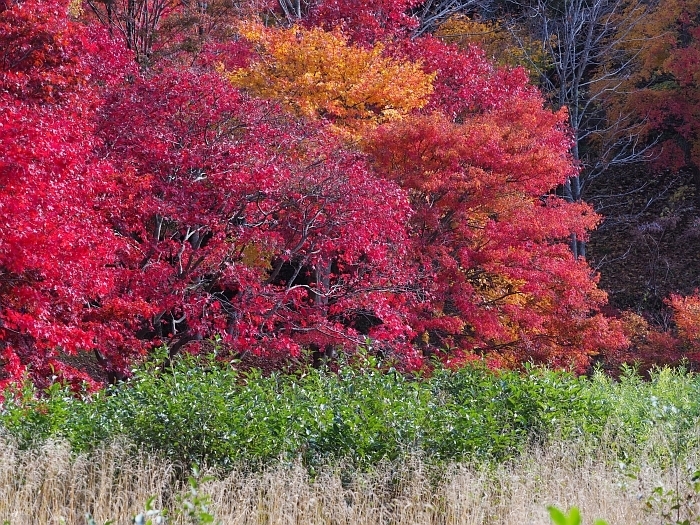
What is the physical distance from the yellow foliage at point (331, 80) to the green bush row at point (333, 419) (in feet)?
26.6

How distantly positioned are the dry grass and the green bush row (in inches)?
8.7

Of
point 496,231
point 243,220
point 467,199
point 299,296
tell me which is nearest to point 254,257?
point 243,220

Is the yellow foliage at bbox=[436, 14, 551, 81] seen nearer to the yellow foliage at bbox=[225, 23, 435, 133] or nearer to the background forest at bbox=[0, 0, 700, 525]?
the background forest at bbox=[0, 0, 700, 525]

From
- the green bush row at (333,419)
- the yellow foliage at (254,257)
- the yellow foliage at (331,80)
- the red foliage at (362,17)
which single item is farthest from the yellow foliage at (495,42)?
the green bush row at (333,419)

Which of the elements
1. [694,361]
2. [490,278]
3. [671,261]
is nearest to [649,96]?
[671,261]

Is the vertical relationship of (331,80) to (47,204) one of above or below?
above

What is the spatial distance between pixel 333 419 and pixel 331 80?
9541mm

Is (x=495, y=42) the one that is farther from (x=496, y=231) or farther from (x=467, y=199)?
(x=496, y=231)

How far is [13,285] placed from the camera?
944cm

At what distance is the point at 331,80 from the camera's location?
14.8 m

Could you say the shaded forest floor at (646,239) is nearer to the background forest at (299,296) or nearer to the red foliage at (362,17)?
the background forest at (299,296)

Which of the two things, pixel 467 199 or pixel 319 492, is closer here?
pixel 319 492

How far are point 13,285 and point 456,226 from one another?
7.02 metres

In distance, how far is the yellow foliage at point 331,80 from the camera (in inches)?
578
